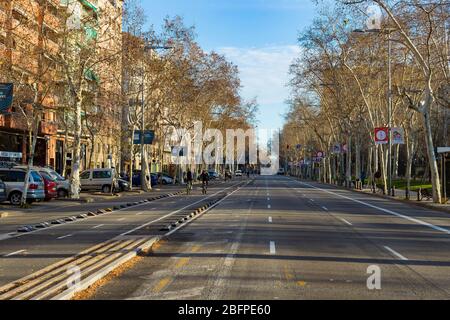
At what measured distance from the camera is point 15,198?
31031 mm

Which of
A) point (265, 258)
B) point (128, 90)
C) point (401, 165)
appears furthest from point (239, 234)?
point (401, 165)

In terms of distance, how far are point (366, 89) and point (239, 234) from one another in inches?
1606

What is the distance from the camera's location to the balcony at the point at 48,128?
54781mm

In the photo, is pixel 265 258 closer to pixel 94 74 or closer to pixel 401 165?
pixel 94 74

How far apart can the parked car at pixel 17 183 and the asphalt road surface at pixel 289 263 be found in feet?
42.7

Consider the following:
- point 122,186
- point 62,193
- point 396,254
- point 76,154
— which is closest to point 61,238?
point 396,254

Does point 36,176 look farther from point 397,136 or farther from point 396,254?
point 397,136

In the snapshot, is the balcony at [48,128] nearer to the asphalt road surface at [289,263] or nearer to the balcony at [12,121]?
the balcony at [12,121]

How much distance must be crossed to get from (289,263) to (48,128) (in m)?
48.5

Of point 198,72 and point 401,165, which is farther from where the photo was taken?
point 401,165

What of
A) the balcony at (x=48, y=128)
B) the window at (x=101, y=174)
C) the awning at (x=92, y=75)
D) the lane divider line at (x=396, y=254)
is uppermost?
the awning at (x=92, y=75)

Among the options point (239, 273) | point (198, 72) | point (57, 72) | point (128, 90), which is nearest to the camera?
point (239, 273)

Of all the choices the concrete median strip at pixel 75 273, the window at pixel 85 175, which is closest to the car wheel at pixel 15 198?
the window at pixel 85 175
